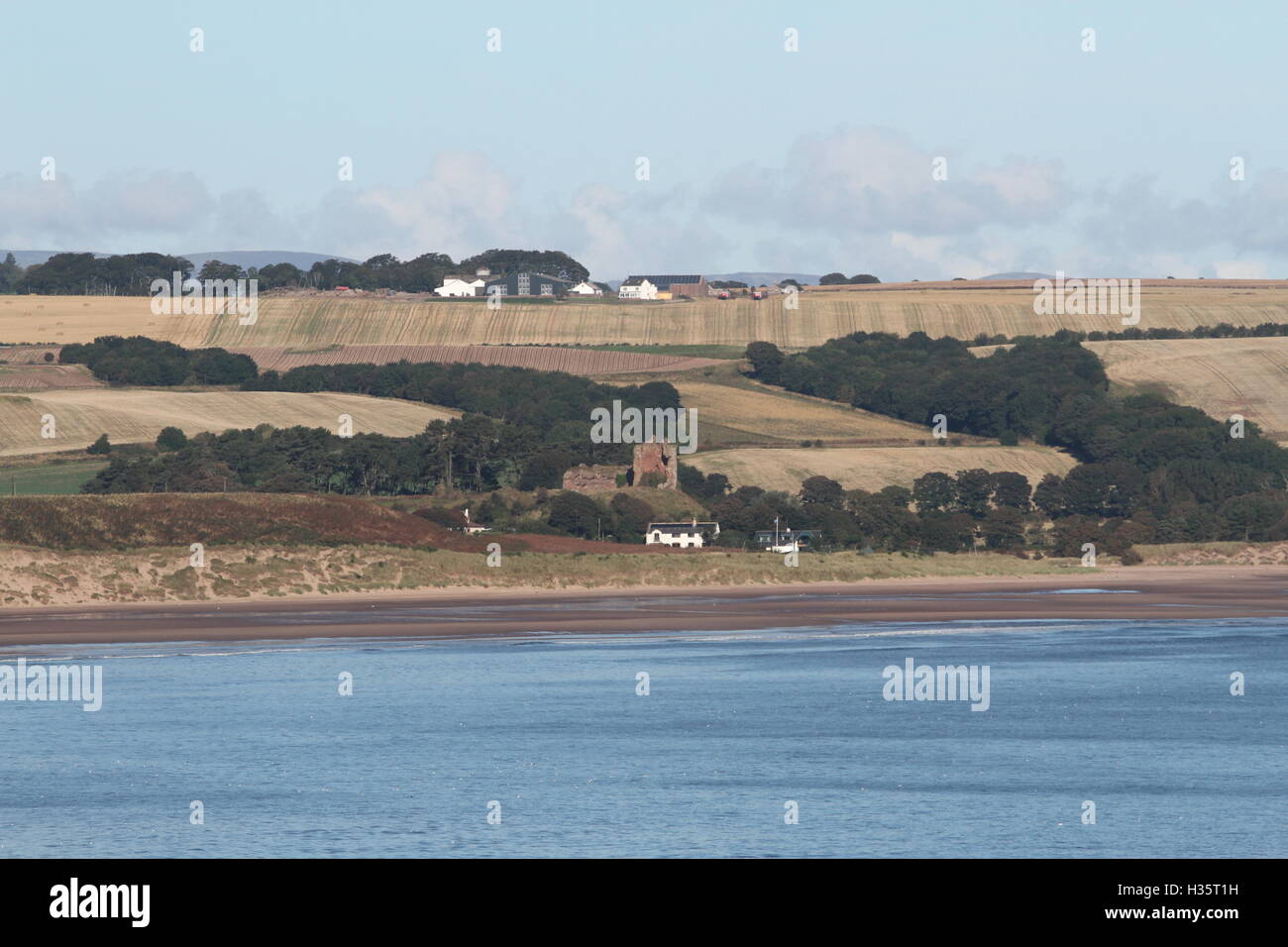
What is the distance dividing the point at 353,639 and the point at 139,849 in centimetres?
3349

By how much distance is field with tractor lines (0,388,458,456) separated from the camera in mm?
125750

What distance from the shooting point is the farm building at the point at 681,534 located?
106750mm

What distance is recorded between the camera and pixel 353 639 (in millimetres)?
59875

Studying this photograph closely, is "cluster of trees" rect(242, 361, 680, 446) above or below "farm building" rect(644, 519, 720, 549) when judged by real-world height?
above

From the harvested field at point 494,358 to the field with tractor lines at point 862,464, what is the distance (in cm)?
3255

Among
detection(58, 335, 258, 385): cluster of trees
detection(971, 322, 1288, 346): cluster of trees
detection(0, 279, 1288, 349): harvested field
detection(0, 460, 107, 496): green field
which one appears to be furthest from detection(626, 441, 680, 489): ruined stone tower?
detection(971, 322, 1288, 346): cluster of trees

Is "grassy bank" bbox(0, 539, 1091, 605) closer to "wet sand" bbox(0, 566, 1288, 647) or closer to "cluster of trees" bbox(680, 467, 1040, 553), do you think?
"wet sand" bbox(0, 566, 1288, 647)

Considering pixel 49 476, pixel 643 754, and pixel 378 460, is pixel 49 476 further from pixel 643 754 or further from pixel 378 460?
pixel 643 754

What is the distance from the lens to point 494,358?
559 feet

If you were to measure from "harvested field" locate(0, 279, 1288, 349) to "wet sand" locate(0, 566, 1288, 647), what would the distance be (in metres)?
93.6

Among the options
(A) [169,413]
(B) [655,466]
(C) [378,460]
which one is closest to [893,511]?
(B) [655,466]

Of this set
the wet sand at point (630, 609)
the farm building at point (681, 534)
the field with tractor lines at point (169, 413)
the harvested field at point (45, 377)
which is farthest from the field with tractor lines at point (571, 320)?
the wet sand at point (630, 609)

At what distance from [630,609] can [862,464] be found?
62.1 m
